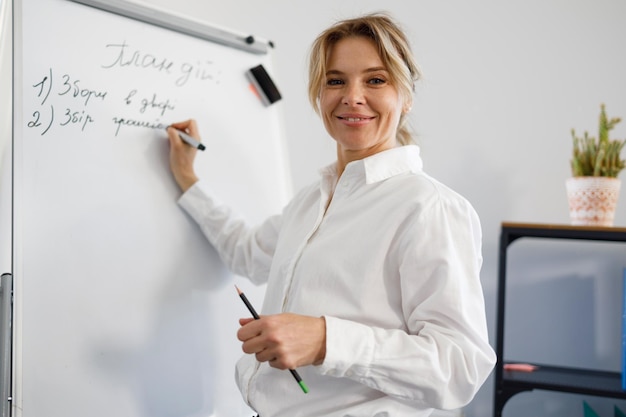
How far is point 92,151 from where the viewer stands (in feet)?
3.63

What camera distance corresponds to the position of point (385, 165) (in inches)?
40.8

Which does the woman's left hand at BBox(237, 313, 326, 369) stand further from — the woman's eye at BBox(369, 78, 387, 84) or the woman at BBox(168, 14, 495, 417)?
the woman's eye at BBox(369, 78, 387, 84)

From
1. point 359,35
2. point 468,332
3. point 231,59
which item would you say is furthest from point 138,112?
point 468,332

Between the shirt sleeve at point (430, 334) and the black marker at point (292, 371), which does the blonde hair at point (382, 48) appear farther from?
Answer: the black marker at point (292, 371)

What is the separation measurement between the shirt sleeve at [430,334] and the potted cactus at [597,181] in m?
0.94

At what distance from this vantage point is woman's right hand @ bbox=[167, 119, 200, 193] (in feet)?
4.08

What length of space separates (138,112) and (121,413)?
0.55 meters

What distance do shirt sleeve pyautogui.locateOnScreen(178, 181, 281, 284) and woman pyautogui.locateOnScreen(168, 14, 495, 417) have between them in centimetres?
11

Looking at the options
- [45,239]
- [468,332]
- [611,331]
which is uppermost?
[45,239]

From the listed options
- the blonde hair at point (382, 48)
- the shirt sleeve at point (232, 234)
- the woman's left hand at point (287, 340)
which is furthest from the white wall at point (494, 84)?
the woman's left hand at point (287, 340)

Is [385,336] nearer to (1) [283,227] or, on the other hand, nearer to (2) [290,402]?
(2) [290,402]

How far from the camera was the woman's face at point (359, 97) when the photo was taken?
1.04 metres

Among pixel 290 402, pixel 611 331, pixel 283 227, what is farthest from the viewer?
pixel 611 331

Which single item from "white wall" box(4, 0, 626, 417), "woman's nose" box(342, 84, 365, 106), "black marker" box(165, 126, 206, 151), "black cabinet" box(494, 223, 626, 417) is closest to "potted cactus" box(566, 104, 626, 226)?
"black cabinet" box(494, 223, 626, 417)
